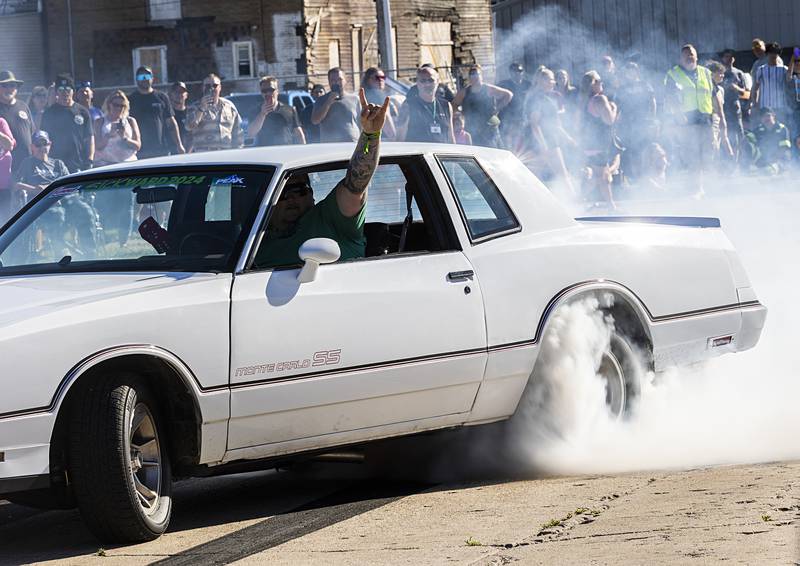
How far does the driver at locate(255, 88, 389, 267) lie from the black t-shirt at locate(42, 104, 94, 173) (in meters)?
8.62

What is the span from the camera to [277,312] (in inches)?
212

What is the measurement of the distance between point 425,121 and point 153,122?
287 centimetres

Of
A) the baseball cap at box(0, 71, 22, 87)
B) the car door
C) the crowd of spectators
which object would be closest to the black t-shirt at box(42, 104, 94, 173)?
the crowd of spectators

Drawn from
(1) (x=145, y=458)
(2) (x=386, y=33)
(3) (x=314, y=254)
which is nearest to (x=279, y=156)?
(3) (x=314, y=254)

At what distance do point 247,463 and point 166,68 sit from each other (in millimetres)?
38070

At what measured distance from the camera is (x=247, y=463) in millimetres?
5531

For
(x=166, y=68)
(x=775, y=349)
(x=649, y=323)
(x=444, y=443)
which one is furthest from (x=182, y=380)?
(x=166, y=68)

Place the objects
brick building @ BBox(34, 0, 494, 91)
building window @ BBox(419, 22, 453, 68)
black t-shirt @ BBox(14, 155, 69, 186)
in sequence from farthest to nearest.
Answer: building window @ BBox(419, 22, 453, 68)
brick building @ BBox(34, 0, 494, 91)
black t-shirt @ BBox(14, 155, 69, 186)

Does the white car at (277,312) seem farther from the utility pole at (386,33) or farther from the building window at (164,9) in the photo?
the building window at (164,9)

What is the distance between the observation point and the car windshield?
18.5 ft

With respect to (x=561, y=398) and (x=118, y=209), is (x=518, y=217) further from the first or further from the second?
(x=118, y=209)

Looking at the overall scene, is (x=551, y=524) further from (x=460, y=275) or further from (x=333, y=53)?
(x=333, y=53)

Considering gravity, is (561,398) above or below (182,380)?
below

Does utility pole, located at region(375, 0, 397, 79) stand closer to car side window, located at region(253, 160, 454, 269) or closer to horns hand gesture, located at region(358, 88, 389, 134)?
car side window, located at region(253, 160, 454, 269)
